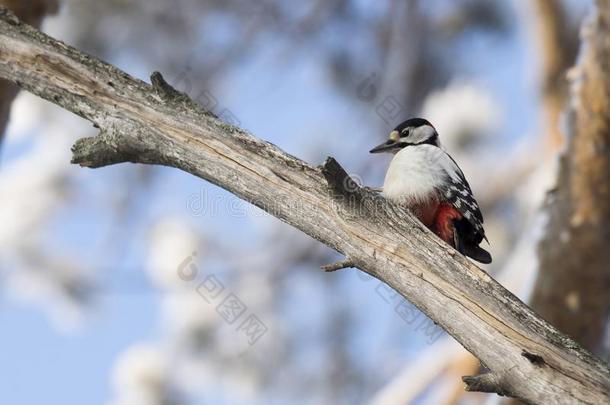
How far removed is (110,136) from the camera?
3080 mm

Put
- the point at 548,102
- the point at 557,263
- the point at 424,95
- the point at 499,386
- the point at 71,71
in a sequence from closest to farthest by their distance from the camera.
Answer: the point at 499,386
the point at 71,71
the point at 557,263
the point at 548,102
the point at 424,95

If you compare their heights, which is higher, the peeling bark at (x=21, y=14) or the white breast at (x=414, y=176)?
the peeling bark at (x=21, y=14)

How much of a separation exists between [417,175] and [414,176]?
1cm

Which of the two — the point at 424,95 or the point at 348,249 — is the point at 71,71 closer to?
the point at 348,249

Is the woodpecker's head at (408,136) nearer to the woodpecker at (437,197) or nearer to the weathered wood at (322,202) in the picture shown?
the woodpecker at (437,197)

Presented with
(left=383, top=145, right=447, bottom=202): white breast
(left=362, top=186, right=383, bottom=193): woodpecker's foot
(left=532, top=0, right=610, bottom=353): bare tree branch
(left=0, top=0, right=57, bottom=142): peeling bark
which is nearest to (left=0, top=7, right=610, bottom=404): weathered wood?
(left=362, top=186, right=383, bottom=193): woodpecker's foot

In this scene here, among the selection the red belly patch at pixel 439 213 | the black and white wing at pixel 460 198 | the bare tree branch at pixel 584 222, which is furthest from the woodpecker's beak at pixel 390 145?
the bare tree branch at pixel 584 222

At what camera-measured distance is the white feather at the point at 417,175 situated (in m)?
3.85

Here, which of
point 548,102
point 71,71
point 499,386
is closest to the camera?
point 499,386

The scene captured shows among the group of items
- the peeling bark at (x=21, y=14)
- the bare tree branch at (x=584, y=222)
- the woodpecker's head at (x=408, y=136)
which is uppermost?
the peeling bark at (x=21, y=14)

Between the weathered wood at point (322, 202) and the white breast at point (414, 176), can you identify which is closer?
the weathered wood at point (322, 202)

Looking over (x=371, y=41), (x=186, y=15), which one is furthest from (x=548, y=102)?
(x=186, y=15)

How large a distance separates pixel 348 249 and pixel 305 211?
0.19m

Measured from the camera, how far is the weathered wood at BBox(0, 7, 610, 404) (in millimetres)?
2756
